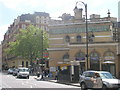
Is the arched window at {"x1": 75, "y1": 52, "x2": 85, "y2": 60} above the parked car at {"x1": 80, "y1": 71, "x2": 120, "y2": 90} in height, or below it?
above

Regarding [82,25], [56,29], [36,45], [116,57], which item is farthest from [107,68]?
[36,45]

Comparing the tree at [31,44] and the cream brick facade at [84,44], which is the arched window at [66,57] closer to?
the cream brick facade at [84,44]

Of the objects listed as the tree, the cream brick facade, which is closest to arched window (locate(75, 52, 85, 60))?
the cream brick facade

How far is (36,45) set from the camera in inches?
2699

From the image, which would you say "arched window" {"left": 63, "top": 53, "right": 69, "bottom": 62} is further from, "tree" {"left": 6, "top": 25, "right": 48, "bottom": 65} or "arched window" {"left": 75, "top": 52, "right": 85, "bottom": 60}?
"tree" {"left": 6, "top": 25, "right": 48, "bottom": 65}

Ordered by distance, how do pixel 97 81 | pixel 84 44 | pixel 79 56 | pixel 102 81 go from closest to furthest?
pixel 102 81
pixel 97 81
pixel 84 44
pixel 79 56

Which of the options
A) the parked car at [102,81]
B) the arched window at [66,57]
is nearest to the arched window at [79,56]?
the arched window at [66,57]

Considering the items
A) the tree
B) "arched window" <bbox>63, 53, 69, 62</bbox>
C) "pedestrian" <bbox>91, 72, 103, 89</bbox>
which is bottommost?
"pedestrian" <bbox>91, 72, 103, 89</bbox>

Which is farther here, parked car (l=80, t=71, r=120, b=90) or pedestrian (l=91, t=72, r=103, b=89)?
pedestrian (l=91, t=72, r=103, b=89)

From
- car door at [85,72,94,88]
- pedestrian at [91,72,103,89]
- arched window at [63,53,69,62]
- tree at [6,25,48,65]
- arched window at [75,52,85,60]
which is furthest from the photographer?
tree at [6,25,48,65]

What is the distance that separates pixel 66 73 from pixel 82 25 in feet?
67.7

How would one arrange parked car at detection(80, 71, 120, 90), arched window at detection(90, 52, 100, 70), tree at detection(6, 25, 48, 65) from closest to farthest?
parked car at detection(80, 71, 120, 90) → arched window at detection(90, 52, 100, 70) → tree at detection(6, 25, 48, 65)

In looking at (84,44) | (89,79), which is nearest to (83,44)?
(84,44)

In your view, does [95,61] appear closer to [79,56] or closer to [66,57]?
[79,56]
